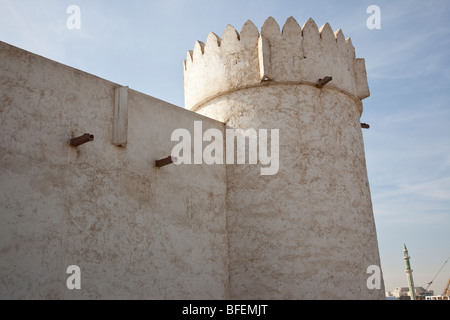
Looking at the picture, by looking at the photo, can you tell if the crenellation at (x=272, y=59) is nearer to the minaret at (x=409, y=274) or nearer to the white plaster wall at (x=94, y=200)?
the white plaster wall at (x=94, y=200)

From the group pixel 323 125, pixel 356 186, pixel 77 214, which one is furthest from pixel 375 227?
pixel 77 214

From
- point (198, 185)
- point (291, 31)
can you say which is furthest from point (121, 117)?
point (291, 31)

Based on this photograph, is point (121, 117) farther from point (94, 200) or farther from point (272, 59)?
point (272, 59)

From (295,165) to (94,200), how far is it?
3140 mm

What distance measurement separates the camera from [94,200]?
5336 mm

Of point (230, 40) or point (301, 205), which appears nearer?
point (301, 205)

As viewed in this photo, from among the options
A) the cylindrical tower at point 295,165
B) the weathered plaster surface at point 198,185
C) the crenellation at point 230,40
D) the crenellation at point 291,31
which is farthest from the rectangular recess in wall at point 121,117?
the crenellation at point 291,31

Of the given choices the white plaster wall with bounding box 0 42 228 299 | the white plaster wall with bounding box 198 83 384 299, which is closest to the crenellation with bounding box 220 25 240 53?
the white plaster wall with bounding box 198 83 384 299

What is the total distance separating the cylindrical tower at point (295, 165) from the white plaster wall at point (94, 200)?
0.64m

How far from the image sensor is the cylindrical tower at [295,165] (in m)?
6.57

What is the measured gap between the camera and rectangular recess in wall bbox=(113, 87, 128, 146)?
18.8 ft

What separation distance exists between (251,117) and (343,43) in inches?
93.5
